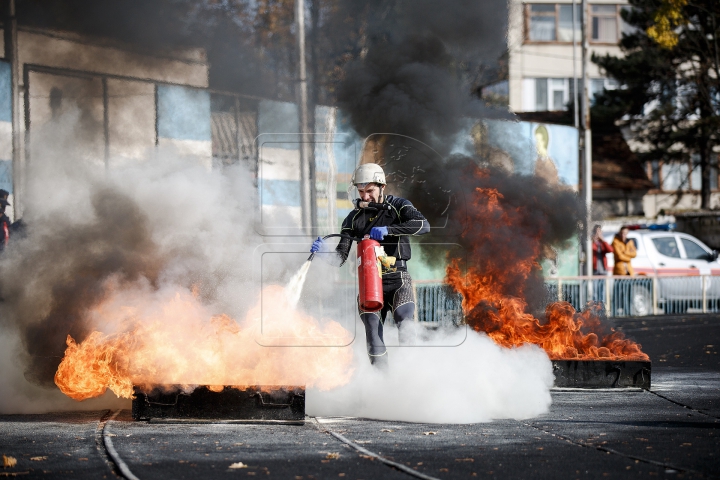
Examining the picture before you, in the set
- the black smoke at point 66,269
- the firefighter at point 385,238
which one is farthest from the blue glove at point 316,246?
the black smoke at point 66,269

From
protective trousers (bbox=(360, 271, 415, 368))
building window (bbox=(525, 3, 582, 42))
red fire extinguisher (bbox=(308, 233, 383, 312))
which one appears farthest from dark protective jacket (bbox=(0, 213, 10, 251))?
building window (bbox=(525, 3, 582, 42))

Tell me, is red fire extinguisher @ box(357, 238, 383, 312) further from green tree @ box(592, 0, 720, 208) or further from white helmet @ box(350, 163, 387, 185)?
green tree @ box(592, 0, 720, 208)

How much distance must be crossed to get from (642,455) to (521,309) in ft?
12.8

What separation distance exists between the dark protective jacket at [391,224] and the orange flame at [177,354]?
1000 mm

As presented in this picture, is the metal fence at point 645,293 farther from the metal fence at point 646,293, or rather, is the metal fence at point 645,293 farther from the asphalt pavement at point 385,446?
the asphalt pavement at point 385,446

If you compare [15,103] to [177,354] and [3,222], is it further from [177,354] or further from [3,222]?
[177,354]

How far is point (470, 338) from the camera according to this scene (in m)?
8.12

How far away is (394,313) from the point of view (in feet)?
26.2

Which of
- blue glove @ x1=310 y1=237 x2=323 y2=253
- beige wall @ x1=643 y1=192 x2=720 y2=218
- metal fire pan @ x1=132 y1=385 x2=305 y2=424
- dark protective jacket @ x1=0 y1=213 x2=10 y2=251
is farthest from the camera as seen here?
beige wall @ x1=643 y1=192 x2=720 y2=218

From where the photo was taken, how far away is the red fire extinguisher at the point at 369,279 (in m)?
7.65

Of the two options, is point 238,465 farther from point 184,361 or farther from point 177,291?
point 177,291

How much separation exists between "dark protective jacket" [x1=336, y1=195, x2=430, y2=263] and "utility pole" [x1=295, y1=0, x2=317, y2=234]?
20.3ft

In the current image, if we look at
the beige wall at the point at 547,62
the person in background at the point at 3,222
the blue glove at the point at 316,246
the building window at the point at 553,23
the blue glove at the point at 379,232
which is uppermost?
the building window at the point at 553,23

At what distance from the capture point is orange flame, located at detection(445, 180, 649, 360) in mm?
9492
